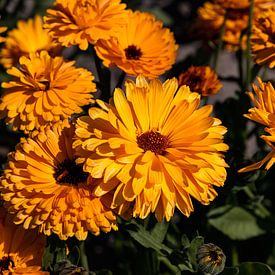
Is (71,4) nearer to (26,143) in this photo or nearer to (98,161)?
(26,143)

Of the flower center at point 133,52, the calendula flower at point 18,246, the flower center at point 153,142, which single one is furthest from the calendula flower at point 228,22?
the calendula flower at point 18,246

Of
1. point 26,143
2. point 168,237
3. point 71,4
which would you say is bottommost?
point 168,237

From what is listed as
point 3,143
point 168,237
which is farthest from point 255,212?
point 3,143

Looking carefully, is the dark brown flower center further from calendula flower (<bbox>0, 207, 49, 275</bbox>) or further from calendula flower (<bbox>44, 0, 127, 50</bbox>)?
calendula flower (<bbox>44, 0, 127, 50</bbox>)

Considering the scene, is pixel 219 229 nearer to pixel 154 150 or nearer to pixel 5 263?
pixel 154 150

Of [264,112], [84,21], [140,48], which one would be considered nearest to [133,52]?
[140,48]

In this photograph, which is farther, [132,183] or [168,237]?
[168,237]
